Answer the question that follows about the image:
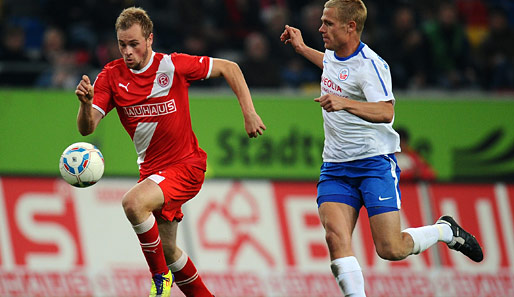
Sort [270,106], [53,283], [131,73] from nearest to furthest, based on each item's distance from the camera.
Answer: [131,73] → [53,283] → [270,106]

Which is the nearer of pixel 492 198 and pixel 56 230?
pixel 56 230

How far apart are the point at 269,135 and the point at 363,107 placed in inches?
217

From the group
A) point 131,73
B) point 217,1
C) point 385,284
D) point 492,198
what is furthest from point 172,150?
point 217,1

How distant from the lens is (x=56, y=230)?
11539mm

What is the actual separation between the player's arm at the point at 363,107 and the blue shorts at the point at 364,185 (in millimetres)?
557

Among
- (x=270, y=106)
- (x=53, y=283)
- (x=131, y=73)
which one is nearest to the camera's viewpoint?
(x=131, y=73)

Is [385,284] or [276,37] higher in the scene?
[276,37]

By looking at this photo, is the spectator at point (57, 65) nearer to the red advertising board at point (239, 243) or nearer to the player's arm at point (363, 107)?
the red advertising board at point (239, 243)

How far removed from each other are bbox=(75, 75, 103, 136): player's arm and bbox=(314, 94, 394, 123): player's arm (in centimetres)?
180

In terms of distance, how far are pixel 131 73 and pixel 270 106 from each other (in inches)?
189

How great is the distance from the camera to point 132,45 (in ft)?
24.0

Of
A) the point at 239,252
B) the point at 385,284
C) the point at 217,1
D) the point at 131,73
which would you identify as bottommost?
the point at 385,284

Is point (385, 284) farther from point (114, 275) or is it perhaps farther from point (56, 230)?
point (56, 230)

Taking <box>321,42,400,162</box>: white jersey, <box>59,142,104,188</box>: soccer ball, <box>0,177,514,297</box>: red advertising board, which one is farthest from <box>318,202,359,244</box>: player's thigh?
<box>0,177,514,297</box>: red advertising board
